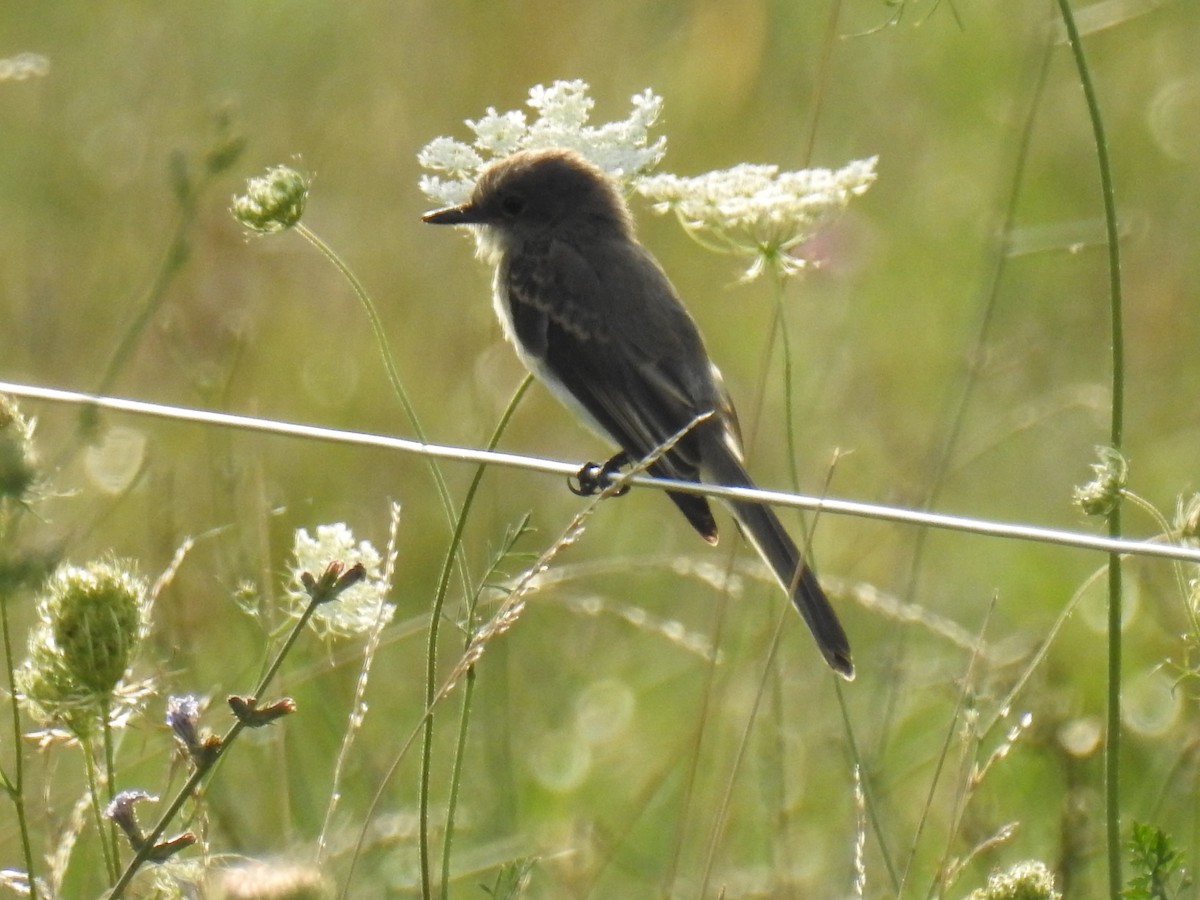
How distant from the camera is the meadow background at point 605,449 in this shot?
4516mm

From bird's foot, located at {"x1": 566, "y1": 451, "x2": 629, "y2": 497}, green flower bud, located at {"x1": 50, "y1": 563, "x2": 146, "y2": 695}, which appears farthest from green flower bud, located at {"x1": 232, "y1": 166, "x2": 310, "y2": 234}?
bird's foot, located at {"x1": 566, "y1": 451, "x2": 629, "y2": 497}

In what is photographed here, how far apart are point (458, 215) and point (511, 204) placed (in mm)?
280

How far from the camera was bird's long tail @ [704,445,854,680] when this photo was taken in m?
3.94

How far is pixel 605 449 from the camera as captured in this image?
23.2ft

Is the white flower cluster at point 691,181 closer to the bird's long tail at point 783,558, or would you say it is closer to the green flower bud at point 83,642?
the bird's long tail at point 783,558

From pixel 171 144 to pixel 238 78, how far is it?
0.70m

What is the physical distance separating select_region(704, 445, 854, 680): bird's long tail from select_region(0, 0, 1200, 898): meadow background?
14cm

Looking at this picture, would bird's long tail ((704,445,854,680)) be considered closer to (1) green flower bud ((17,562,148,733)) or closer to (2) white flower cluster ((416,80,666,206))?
(2) white flower cluster ((416,80,666,206))

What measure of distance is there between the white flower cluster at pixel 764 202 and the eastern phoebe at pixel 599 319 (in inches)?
39.4

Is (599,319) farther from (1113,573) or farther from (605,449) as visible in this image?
(1113,573)

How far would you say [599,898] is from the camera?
4.77 m

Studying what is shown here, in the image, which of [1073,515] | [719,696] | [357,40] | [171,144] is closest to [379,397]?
[171,144]

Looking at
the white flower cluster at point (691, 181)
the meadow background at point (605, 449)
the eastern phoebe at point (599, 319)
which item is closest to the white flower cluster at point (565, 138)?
the white flower cluster at point (691, 181)

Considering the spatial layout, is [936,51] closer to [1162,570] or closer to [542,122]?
[1162,570]
